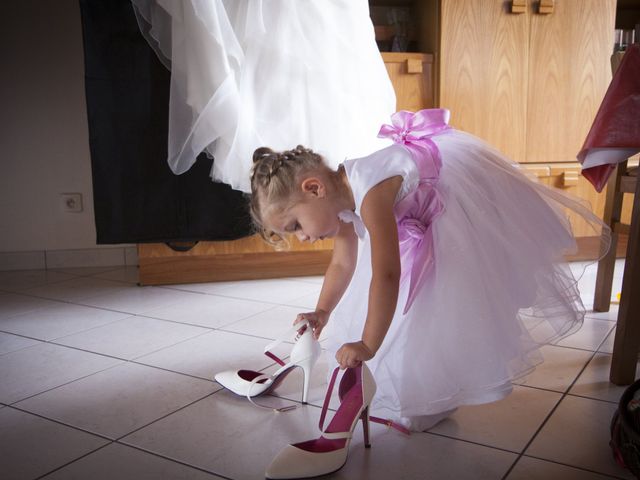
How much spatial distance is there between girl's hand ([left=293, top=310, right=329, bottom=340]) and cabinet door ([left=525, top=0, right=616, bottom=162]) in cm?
147

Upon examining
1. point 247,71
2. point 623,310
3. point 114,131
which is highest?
point 247,71

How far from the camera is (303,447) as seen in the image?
0.85 meters

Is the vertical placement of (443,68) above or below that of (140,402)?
above

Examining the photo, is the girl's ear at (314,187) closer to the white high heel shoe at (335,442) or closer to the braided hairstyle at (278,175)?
the braided hairstyle at (278,175)

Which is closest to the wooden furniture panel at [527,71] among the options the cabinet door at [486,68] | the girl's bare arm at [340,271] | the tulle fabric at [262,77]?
the cabinet door at [486,68]

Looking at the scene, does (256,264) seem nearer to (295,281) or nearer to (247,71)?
(295,281)

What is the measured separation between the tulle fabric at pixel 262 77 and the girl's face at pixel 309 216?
1.90 feet

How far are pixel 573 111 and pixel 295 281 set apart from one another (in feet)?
4.11

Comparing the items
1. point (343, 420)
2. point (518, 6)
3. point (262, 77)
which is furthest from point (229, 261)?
point (518, 6)

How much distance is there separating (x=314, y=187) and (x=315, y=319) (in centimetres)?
26

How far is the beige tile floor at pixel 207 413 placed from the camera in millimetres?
857

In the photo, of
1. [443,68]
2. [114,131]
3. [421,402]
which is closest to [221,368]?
[421,402]

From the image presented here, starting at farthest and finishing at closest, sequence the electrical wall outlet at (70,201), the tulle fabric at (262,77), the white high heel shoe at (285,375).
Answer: the electrical wall outlet at (70,201) → the tulle fabric at (262,77) → the white high heel shoe at (285,375)

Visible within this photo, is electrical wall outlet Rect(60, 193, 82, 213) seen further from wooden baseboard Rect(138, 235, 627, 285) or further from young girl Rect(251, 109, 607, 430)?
young girl Rect(251, 109, 607, 430)
